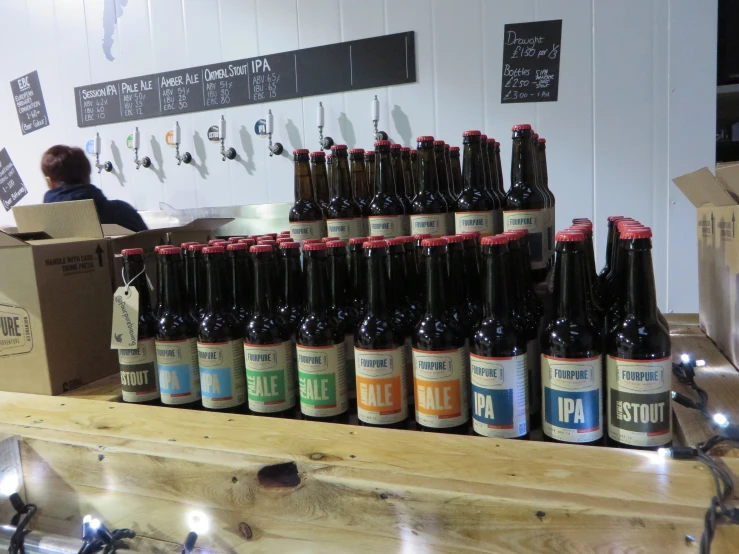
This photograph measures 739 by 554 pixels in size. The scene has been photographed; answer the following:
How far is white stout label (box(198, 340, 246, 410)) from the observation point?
988mm

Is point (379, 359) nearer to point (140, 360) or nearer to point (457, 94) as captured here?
point (140, 360)

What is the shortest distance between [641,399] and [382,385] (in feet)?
1.12

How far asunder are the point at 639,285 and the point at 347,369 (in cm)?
47

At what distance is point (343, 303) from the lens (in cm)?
102

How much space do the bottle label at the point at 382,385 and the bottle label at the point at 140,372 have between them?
42 centimetres

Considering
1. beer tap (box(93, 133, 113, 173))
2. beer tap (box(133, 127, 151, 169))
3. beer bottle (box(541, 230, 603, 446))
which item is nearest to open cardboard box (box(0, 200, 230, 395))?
beer bottle (box(541, 230, 603, 446))

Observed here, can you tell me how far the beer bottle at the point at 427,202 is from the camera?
1087mm

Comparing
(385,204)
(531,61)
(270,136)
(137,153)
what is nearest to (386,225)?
(385,204)

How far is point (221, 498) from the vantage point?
79 cm

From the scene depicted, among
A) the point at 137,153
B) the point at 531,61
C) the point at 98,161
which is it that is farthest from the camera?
the point at 98,161

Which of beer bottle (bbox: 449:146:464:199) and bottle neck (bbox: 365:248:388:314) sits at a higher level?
beer bottle (bbox: 449:146:464:199)

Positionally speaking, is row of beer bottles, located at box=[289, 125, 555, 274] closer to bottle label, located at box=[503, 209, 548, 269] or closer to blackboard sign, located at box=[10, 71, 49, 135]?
bottle label, located at box=[503, 209, 548, 269]

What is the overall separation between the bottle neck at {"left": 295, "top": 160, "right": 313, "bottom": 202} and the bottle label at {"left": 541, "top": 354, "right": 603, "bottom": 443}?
646 millimetres

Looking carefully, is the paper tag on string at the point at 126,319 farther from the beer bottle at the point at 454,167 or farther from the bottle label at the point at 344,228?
the beer bottle at the point at 454,167
